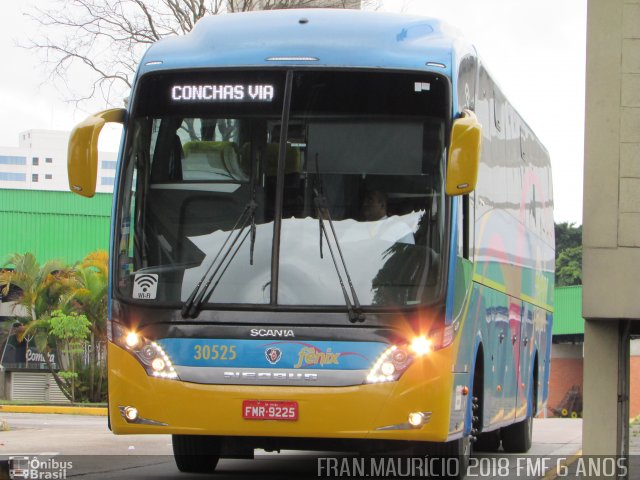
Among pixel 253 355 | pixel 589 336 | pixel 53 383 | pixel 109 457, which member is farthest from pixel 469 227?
pixel 53 383

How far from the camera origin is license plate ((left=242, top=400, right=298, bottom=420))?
9.47 meters

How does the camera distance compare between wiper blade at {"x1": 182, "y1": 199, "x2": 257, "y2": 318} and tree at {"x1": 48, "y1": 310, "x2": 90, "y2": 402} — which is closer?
wiper blade at {"x1": 182, "y1": 199, "x2": 257, "y2": 318}

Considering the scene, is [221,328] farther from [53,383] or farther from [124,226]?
[53,383]

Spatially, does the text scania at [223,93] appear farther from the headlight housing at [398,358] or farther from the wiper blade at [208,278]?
the headlight housing at [398,358]

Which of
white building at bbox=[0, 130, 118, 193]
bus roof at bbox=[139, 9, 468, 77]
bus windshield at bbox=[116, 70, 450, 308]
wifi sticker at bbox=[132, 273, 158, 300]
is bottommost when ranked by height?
wifi sticker at bbox=[132, 273, 158, 300]

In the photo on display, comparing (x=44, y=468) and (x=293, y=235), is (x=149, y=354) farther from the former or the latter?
(x=44, y=468)

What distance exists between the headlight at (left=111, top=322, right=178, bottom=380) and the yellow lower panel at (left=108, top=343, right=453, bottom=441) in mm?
54

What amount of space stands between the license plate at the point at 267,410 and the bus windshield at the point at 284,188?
78cm

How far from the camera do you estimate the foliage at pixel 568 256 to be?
74312 mm

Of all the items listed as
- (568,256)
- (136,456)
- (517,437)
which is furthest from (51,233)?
(568,256)

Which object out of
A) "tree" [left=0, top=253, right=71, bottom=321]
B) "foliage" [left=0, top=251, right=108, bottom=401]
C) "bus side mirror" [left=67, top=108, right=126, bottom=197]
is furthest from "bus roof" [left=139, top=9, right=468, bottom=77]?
"tree" [left=0, top=253, right=71, bottom=321]

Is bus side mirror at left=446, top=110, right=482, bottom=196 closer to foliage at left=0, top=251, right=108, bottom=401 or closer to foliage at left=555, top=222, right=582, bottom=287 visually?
foliage at left=0, top=251, right=108, bottom=401

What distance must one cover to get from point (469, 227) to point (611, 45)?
6.92ft

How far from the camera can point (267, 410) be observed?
9.49 meters
